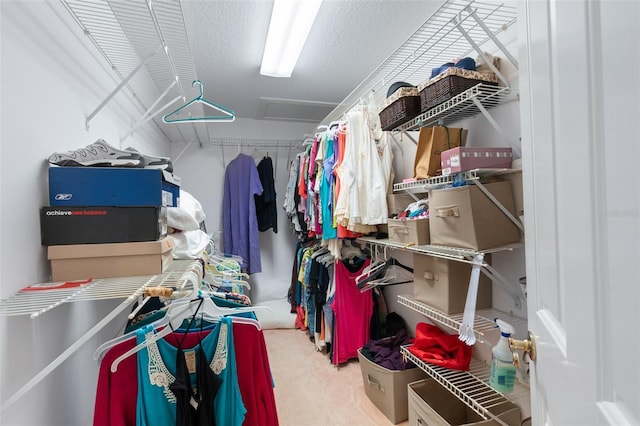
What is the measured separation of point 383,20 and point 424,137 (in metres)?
0.89

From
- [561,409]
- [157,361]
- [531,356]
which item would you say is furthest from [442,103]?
[157,361]

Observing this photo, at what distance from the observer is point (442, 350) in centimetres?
171

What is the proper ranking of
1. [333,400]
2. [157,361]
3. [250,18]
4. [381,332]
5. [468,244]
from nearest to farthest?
[157,361]
[468,244]
[250,18]
[333,400]
[381,332]

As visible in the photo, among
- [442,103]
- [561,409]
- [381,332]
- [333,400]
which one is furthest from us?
[381,332]

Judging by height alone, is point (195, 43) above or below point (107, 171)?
above

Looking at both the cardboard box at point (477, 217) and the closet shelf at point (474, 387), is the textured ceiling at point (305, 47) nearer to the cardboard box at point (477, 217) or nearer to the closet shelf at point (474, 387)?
the cardboard box at point (477, 217)

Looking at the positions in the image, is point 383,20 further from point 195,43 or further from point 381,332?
point 381,332

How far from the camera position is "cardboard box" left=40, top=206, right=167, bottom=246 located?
925 millimetres

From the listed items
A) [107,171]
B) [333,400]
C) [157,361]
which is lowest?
[333,400]

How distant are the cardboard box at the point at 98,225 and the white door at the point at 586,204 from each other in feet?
3.48

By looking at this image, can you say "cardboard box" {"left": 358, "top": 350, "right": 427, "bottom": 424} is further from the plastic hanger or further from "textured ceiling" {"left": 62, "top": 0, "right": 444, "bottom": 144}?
"textured ceiling" {"left": 62, "top": 0, "right": 444, "bottom": 144}

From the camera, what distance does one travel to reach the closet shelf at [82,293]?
27.2 inches

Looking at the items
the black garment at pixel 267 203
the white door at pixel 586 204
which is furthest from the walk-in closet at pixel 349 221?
Answer: the black garment at pixel 267 203

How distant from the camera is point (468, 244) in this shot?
1.34 m
